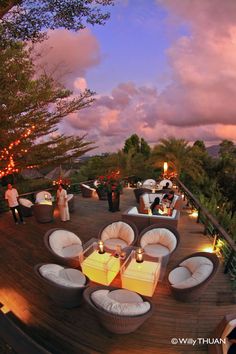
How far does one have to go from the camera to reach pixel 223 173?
695 inches

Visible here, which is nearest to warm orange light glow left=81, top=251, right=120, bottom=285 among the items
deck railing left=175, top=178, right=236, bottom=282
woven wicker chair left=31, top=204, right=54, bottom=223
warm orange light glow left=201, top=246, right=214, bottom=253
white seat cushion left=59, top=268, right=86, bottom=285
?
white seat cushion left=59, top=268, right=86, bottom=285

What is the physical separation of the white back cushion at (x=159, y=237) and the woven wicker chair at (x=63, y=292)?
193 centimetres

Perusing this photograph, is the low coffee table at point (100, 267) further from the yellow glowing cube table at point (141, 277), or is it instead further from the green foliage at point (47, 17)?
the green foliage at point (47, 17)

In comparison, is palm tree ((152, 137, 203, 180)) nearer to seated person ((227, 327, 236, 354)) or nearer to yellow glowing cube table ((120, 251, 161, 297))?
yellow glowing cube table ((120, 251, 161, 297))

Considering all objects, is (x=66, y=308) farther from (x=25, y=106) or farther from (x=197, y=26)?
(x=25, y=106)

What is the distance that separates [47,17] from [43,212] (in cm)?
589

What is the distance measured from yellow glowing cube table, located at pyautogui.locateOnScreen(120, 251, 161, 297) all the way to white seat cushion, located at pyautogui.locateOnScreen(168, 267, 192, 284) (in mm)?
270

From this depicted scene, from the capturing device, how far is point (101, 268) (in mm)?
4148

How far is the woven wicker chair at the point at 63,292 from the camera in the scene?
3.40m

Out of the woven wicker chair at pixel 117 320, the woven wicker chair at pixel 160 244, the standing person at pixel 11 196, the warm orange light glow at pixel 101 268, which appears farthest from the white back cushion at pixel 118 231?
the standing person at pixel 11 196

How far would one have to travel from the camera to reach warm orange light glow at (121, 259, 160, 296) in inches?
151

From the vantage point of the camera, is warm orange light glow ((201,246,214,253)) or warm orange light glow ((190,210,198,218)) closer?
warm orange light glow ((201,246,214,253))

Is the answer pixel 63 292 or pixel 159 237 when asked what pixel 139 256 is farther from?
pixel 63 292

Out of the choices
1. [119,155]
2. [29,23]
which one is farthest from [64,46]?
[119,155]
